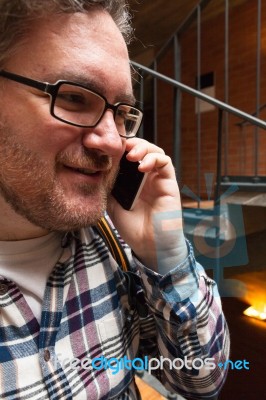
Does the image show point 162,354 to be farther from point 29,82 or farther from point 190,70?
point 190,70

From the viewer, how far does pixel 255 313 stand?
76 centimetres

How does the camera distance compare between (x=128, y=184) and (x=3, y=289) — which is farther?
(x=128, y=184)

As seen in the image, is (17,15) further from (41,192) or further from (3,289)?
(3,289)

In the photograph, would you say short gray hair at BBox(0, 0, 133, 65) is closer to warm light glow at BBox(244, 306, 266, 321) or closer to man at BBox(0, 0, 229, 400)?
man at BBox(0, 0, 229, 400)

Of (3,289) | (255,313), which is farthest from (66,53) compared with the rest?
(255,313)

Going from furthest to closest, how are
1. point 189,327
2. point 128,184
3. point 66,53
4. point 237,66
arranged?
point 237,66 < point 128,184 < point 189,327 < point 66,53

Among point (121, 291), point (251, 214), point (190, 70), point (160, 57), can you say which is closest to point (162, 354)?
point (121, 291)

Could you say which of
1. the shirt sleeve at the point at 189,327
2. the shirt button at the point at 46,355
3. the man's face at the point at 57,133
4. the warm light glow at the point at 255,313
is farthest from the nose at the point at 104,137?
the warm light glow at the point at 255,313

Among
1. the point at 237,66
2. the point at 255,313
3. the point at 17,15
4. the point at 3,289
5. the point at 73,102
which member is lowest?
the point at 255,313

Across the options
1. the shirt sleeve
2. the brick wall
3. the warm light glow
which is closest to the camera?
the shirt sleeve

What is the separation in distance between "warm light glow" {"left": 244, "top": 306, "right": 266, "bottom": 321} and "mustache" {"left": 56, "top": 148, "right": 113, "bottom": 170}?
508 millimetres

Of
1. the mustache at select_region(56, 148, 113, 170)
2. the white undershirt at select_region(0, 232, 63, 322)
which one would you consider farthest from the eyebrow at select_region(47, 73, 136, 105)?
the white undershirt at select_region(0, 232, 63, 322)

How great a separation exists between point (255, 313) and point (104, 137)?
554 millimetres

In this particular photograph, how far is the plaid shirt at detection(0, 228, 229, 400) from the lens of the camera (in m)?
0.54
